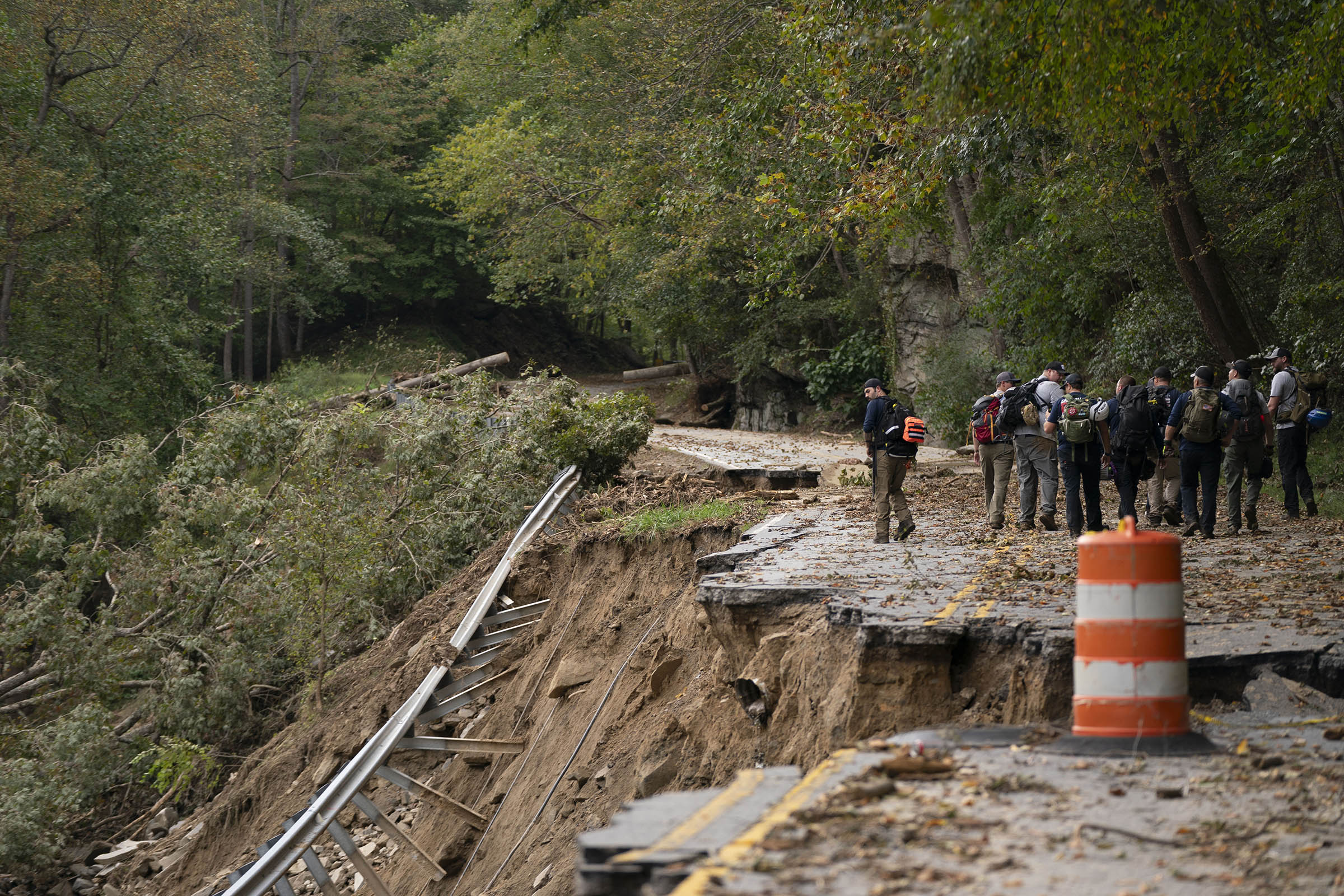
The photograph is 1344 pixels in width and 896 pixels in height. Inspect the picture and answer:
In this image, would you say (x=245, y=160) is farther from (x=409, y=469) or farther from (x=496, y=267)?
(x=409, y=469)

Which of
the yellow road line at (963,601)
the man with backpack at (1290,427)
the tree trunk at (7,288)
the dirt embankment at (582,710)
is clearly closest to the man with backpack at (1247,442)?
the man with backpack at (1290,427)

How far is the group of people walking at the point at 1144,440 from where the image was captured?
12562mm

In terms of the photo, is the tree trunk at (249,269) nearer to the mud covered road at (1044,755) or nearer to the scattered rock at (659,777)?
the scattered rock at (659,777)

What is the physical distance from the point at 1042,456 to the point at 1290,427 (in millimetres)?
3272

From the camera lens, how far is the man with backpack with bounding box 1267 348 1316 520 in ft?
44.2

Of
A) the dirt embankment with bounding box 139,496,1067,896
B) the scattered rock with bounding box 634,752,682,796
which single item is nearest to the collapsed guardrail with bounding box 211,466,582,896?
the dirt embankment with bounding box 139,496,1067,896

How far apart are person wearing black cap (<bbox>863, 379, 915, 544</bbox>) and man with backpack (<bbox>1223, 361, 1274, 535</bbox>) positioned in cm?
376

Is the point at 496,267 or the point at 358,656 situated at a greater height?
the point at 496,267

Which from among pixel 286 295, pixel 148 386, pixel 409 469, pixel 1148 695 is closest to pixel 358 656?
pixel 409 469

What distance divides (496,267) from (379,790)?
1163 inches

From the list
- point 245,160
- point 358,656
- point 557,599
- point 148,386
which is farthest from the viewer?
point 245,160

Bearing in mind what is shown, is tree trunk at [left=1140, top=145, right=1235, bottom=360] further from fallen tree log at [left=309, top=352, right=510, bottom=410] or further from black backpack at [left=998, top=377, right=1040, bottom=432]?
fallen tree log at [left=309, top=352, right=510, bottom=410]

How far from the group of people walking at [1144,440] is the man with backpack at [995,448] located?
0.05 feet

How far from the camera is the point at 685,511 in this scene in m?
14.9
